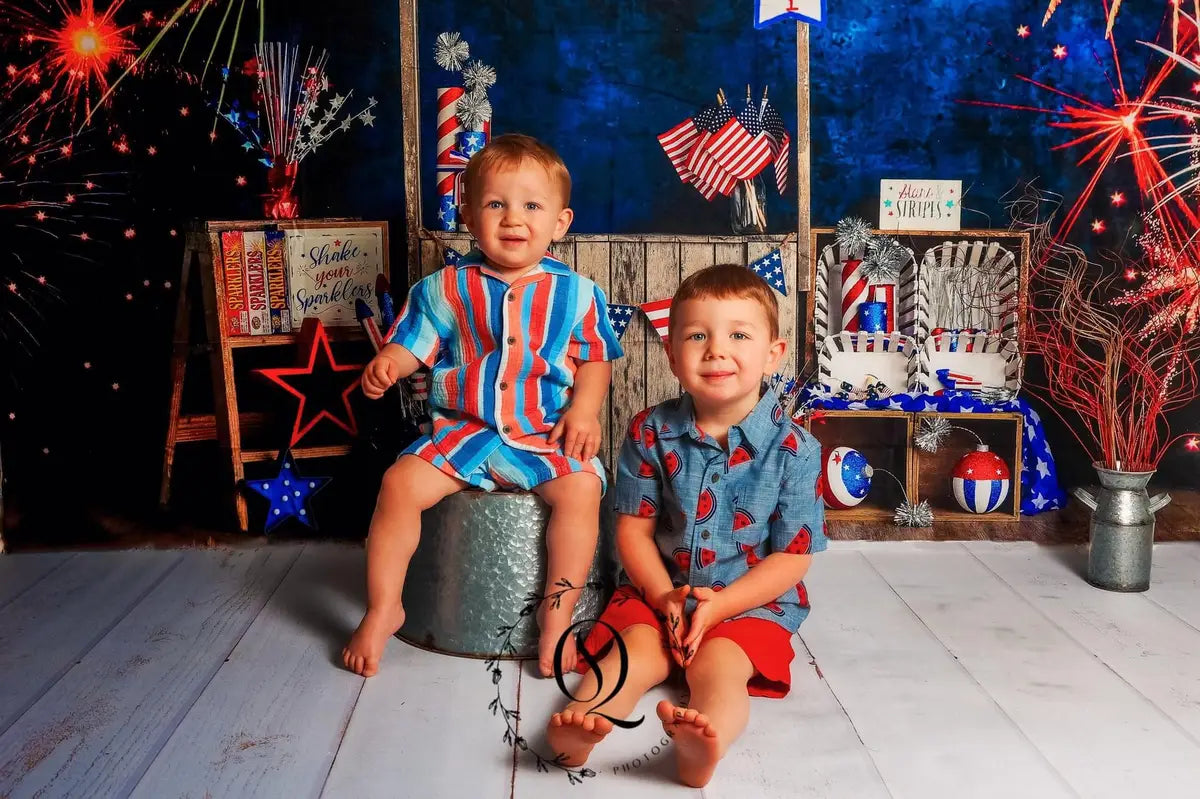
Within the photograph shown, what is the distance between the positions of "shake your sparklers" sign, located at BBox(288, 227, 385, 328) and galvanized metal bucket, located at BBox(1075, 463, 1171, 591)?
74.4 inches

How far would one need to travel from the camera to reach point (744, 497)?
186 cm

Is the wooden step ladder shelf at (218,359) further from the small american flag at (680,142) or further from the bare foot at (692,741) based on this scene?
the bare foot at (692,741)

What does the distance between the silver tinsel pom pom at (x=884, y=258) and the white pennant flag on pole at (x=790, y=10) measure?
0.62 m

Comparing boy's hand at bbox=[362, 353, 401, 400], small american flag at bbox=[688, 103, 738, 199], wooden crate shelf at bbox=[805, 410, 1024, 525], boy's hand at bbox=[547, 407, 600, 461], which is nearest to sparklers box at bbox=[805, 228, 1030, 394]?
wooden crate shelf at bbox=[805, 410, 1024, 525]

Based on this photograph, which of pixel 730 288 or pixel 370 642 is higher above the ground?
pixel 730 288

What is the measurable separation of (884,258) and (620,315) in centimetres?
79

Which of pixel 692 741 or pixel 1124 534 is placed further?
pixel 1124 534

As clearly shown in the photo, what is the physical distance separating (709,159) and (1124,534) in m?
1.32

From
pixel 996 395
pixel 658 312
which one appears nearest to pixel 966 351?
pixel 996 395

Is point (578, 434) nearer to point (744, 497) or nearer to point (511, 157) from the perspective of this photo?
point (744, 497)

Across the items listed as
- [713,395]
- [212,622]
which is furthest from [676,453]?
[212,622]


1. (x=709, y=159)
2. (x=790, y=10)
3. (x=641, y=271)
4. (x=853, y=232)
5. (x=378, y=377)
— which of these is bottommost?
(x=378, y=377)

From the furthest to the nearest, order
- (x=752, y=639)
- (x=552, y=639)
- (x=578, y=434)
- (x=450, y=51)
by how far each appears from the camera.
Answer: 1. (x=450, y=51)
2. (x=578, y=434)
3. (x=552, y=639)
4. (x=752, y=639)

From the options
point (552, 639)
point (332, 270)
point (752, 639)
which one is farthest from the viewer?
point (332, 270)
